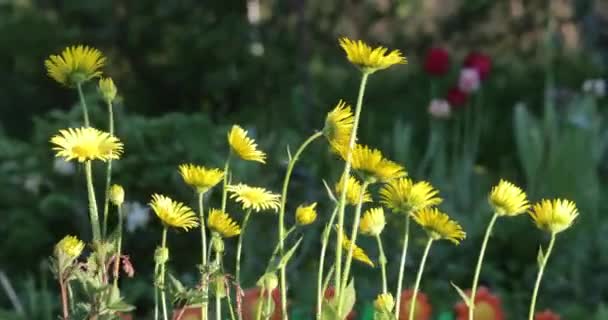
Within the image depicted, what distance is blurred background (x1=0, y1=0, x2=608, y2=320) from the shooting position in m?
3.45

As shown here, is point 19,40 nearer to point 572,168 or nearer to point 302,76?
point 302,76

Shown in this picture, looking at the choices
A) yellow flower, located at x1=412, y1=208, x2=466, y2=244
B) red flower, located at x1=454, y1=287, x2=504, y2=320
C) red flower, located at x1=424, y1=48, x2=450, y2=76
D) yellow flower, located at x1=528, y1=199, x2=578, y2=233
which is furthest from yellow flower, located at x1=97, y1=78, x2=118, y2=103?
red flower, located at x1=424, y1=48, x2=450, y2=76

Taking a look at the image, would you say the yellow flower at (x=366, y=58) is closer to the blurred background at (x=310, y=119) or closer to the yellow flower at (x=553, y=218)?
the yellow flower at (x=553, y=218)

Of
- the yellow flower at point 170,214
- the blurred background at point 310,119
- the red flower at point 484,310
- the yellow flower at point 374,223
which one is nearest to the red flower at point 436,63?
the blurred background at point 310,119

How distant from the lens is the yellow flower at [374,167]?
1117 mm

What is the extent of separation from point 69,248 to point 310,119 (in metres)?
3.56

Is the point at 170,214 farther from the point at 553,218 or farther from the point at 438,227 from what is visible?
the point at 553,218

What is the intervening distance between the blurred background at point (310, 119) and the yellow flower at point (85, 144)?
1.05 m

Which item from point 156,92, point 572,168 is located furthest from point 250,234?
point 156,92

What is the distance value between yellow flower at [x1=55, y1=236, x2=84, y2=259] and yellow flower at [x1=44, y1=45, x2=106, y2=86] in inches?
6.3

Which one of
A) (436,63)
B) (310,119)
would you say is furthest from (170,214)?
(310,119)

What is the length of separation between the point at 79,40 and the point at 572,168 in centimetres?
284

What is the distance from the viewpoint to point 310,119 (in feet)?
15.4

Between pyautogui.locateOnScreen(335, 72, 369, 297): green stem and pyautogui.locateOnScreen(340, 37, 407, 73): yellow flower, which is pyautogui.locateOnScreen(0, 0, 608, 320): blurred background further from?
pyautogui.locateOnScreen(340, 37, 407, 73): yellow flower
